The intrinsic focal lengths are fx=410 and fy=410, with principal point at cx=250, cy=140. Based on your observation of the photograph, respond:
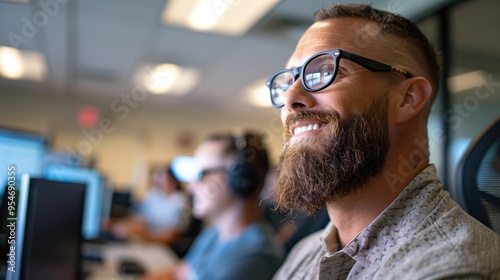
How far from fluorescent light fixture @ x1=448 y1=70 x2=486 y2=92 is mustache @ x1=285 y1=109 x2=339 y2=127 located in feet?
3.57

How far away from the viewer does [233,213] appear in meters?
1.69

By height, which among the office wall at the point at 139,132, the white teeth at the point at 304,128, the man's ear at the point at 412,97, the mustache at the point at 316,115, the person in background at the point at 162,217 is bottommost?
the person in background at the point at 162,217

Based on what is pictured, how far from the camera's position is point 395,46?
0.87 m

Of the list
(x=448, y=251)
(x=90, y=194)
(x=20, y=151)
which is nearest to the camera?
(x=448, y=251)

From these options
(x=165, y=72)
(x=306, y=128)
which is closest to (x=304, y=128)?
(x=306, y=128)

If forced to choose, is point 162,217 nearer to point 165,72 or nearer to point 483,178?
point 165,72

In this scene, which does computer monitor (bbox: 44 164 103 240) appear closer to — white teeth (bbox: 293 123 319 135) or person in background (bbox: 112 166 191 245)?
person in background (bbox: 112 166 191 245)

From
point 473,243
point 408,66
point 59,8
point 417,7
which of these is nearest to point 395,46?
point 408,66

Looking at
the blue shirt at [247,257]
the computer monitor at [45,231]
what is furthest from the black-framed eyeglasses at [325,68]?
the blue shirt at [247,257]

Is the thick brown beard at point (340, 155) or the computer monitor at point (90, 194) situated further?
the computer monitor at point (90, 194)

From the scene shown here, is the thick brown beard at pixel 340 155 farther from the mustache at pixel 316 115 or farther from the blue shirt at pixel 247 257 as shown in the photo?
the blue shirt at pixel 247 257

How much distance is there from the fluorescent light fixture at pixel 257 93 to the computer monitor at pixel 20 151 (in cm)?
315

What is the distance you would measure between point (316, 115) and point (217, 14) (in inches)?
80.7

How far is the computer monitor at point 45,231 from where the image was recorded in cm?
82
